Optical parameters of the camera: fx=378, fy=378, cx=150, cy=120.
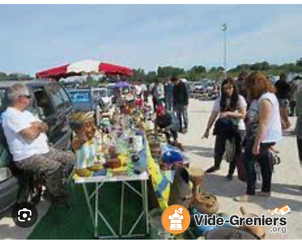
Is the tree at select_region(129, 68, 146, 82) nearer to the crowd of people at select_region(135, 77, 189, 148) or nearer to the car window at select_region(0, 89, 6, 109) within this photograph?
the crowd of people at select_region(135, 77, 189, 148)

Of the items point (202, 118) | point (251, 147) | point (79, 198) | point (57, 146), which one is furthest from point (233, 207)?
point (202, 118)

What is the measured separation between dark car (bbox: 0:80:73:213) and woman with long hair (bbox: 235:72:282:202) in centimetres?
253

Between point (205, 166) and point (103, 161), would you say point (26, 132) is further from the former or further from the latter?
point (205, 166)

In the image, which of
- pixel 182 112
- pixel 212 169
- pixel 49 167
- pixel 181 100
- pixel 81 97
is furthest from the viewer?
pixel 81 97

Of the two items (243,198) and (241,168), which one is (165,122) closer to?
(241,168)

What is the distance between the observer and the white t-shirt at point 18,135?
376 cm

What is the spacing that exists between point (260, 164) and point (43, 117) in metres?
2.93

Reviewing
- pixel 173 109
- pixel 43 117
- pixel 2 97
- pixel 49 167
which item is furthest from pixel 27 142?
pixel 173 109

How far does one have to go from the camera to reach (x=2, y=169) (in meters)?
3.85

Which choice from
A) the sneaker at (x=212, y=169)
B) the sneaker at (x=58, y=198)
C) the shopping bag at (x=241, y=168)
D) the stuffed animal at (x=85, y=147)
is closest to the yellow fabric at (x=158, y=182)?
the stuffed animal at (x=85, y=147)

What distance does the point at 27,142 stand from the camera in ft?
12.7

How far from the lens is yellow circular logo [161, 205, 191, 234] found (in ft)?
10.2

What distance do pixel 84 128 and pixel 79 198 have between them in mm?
1335

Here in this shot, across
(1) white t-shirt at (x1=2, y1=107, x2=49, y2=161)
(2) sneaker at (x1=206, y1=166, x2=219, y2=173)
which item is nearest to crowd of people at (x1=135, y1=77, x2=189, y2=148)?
(2) sneaker at (x1=206, y1=166, x2=219, y2=173)
